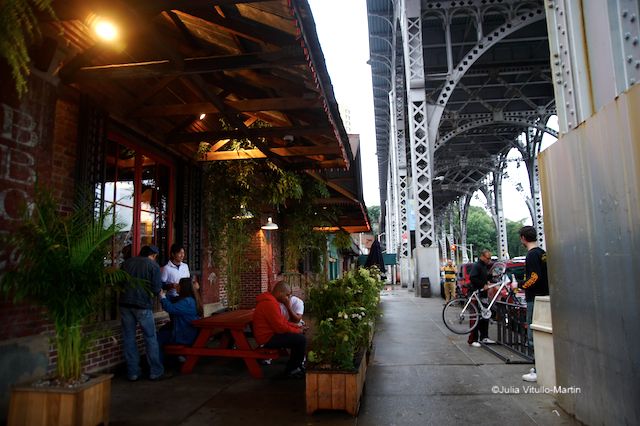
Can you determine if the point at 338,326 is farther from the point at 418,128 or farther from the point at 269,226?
the point at 418,128

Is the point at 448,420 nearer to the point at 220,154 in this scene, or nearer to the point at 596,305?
the point at 596,305

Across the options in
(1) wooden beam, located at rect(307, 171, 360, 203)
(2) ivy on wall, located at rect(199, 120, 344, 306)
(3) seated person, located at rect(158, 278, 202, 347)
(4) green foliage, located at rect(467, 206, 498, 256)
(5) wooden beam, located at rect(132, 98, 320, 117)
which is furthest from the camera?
(4) green foliage, located at rect(467, 206, 498, 256)

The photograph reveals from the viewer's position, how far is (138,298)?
5094 millimetres

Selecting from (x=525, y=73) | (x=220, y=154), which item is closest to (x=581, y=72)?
(x=220, y=154)

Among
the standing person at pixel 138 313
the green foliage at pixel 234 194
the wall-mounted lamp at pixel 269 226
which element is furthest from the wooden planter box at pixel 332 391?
the wall-mounted lamp at pixel 269 226

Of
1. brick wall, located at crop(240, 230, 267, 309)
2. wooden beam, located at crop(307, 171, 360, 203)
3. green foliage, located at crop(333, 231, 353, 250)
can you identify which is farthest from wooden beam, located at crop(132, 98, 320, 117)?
green foliage, located at crop(333, 231, 353, 250)

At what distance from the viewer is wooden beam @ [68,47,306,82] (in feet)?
13.9

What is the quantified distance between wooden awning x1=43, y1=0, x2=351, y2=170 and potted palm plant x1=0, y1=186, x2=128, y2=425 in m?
1.62

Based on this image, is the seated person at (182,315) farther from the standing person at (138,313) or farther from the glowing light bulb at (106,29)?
the glowing light bulb at (106,29)

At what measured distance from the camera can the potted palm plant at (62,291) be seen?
3.27m

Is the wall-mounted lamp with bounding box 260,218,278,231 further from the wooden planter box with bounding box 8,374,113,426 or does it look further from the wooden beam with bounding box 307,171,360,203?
the wooden planter box with bounding box 8,374,113,426

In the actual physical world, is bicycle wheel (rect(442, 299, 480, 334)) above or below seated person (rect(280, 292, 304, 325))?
below

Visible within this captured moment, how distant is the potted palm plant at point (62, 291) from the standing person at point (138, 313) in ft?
4.90

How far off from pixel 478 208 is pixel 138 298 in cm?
Result: 9178
